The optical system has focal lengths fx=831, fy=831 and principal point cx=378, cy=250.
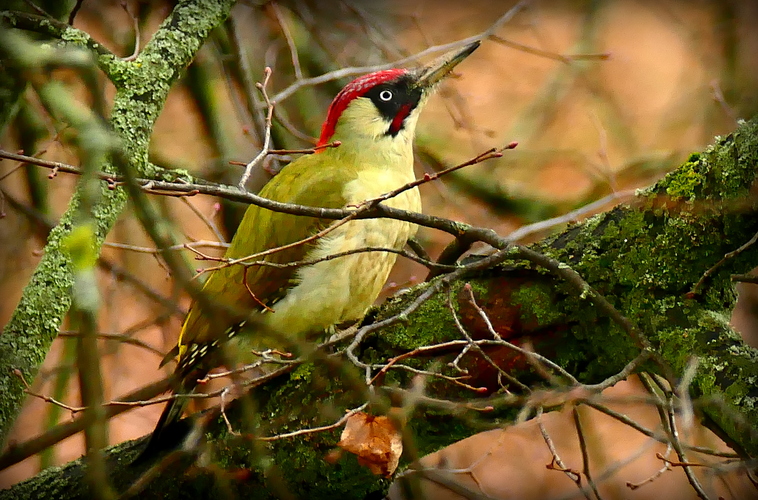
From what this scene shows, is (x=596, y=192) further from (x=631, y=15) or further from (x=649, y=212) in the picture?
(x=631, y=15)

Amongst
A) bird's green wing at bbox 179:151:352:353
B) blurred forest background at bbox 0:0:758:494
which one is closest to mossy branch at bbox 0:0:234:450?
blurred forest background at bbox 0:0:758:494

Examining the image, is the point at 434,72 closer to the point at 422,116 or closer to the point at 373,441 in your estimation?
the point at 373,441

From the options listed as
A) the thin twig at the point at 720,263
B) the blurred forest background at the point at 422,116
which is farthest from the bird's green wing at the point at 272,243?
the thin twig at the point at 720,263

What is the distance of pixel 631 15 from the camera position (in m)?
6.21

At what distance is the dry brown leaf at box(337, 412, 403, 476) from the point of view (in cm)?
201

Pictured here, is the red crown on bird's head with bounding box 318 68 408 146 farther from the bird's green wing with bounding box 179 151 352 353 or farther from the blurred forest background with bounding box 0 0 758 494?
the bird's green wing with bounding box 179 151 352 353

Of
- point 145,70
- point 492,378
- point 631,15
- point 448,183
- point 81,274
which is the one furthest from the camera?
point 631,15

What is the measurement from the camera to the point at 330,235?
300 cm

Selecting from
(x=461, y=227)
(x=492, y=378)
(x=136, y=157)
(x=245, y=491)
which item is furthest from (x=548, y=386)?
(x=136, y=157)

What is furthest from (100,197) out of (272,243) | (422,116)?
(422,116)

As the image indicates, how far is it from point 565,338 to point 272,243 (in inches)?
47.3

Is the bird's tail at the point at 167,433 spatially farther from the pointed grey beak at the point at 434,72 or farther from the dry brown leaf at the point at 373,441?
the pointed grey beak at the point at 434,72

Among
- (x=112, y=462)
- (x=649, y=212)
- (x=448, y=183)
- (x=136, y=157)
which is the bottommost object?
(x=112, y=462)

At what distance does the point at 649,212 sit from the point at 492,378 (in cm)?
61
